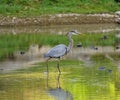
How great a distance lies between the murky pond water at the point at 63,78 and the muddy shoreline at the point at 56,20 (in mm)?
17437

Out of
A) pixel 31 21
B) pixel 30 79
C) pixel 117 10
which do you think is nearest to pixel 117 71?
pixel 30 79

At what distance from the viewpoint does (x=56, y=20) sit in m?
42.3

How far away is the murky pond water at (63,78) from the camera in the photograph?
1441 cm

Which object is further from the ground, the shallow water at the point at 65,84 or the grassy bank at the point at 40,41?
the shallow water at the point at 65,84

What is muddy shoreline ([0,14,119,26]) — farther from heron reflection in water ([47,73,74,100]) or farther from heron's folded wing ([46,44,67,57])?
heron reflection in water ([47,73,74,100])

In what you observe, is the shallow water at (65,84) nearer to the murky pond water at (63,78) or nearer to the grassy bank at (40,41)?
the murky pond water at (63,78)

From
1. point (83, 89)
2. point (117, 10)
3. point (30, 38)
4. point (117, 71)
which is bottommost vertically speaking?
point (117, 10)

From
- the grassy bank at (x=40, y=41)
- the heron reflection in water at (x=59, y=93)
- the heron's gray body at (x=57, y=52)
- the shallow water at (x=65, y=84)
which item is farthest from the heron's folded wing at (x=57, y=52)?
the grassy bank at (x=40, y=41)

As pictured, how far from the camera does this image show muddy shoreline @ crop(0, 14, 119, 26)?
137 feet

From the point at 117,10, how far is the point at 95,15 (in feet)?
10.2

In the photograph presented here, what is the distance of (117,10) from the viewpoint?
45969 mm

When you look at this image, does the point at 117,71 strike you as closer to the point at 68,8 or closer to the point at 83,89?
the point at 83,89

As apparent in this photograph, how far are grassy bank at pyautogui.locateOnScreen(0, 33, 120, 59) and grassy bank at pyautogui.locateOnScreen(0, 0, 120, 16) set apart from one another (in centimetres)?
934

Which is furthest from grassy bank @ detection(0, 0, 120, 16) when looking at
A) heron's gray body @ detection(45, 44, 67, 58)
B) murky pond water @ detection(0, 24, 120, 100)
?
heron's gray body @ detection(45, 44, 67, 58)
